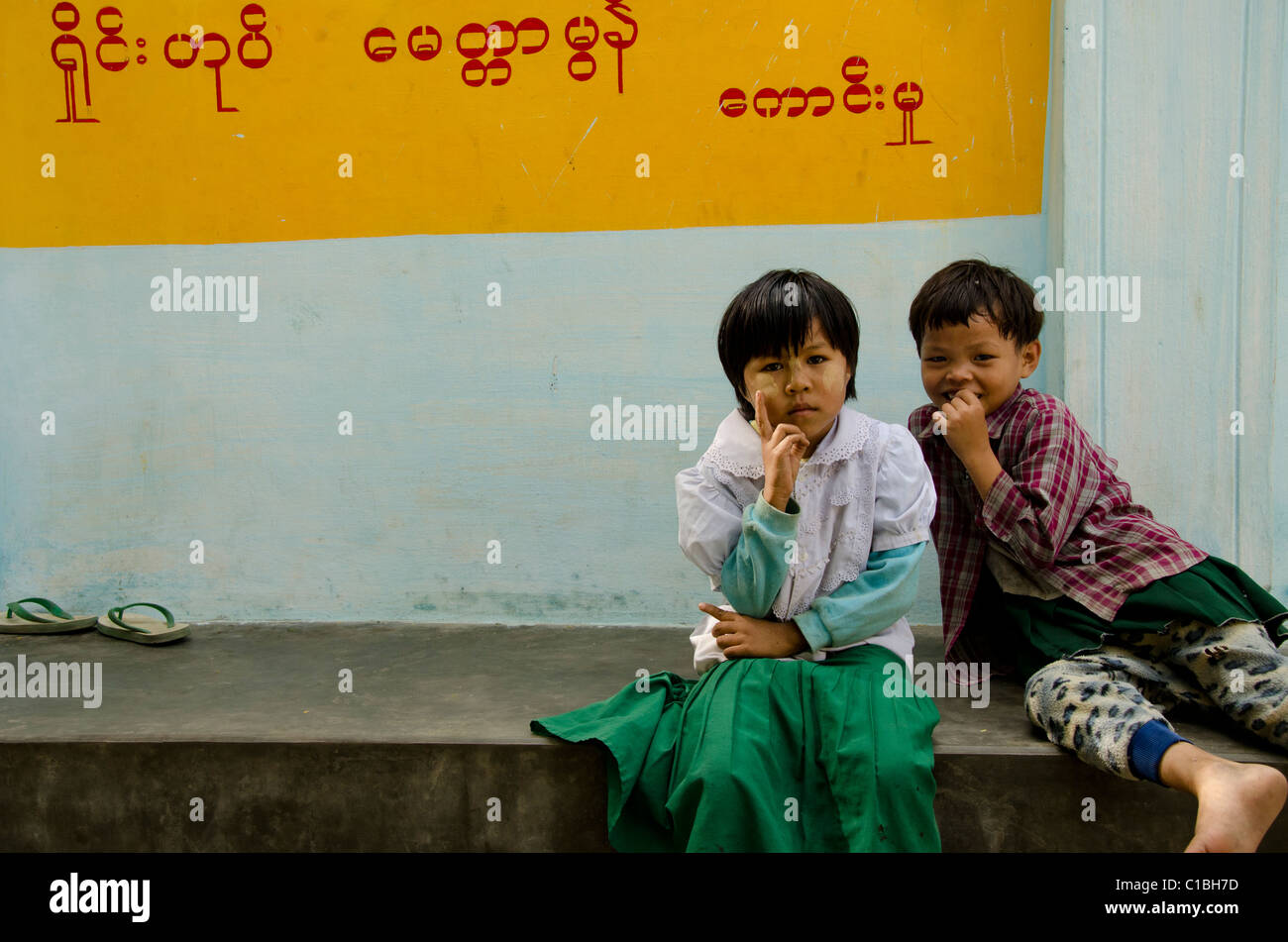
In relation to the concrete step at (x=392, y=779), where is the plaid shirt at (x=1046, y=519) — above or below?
above

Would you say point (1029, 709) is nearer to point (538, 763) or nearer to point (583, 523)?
point (538, 763)

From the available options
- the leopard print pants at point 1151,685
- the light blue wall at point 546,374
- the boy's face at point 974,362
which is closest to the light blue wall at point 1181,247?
the light blue wall at point 546,374

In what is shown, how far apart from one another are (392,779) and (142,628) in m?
1.29

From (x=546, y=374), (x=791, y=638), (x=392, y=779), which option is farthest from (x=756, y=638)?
(x=546, y=374)

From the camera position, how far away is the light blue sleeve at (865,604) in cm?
197

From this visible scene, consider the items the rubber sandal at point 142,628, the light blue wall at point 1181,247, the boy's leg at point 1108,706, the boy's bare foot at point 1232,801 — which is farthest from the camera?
the rubber sandal at point 142,628

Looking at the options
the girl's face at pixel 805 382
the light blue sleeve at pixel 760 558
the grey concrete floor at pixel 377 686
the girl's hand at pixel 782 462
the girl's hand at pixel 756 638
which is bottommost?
the grey concrete floor at pixel 377 686

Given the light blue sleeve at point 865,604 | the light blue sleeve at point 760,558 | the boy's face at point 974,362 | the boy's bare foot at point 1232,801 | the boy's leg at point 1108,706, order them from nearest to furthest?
the boy's bare foot at point 1232,801 → the boy's leg at point 1108,706 → the light blue sleeve at point 760,558 → the light blue sleeve at point 865,604 → the boy's face at point 974,362

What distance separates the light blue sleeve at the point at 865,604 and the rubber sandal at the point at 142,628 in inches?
72.2

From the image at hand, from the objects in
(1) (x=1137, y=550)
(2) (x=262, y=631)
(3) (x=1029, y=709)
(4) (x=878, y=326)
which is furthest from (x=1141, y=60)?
(2) (x=262, y=631)

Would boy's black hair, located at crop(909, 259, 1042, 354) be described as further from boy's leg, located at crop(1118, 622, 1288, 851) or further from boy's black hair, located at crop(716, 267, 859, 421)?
boy's leg, located at crop(1118, 622, 1288, 851)

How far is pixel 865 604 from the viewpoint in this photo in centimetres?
198

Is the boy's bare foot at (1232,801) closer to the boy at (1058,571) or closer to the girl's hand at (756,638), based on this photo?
the boy at (1058,571)

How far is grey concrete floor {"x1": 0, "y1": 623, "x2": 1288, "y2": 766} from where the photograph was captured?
2059 mm
